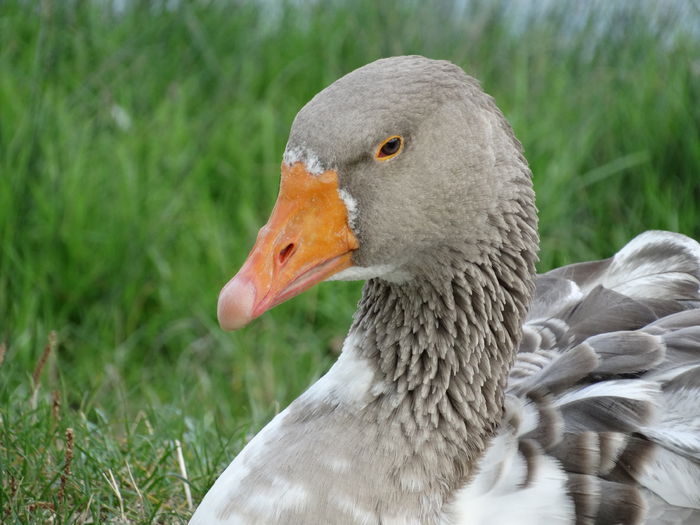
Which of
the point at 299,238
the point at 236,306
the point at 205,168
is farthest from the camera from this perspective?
the point at 205,168

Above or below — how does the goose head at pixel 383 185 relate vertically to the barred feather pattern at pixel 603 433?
above

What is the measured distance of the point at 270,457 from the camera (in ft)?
10.2

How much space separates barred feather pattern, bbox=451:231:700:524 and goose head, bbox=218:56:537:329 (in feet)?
1.41

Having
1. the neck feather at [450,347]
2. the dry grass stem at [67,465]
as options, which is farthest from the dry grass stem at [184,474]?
the neck feather at [450,347]

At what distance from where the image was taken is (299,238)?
9.61 ft

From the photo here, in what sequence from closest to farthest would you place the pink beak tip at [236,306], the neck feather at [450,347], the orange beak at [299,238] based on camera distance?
the pink beak tip at [236,306] → the orange beak at [299,238] → the neck feather at [450,347]

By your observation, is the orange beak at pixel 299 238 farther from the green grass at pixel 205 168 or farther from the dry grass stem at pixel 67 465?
the green grass at pixel 205 168

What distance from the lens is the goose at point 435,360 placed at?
2.90 metres

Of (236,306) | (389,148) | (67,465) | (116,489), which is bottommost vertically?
(116,489)

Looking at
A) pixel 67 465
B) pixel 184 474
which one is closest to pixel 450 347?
pixel 184 474

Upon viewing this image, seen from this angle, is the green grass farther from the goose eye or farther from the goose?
the goose eye

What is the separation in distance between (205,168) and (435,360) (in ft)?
8.61

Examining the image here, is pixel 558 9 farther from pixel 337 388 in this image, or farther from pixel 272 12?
pixel 337 388

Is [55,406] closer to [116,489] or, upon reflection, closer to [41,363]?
[41,363]
